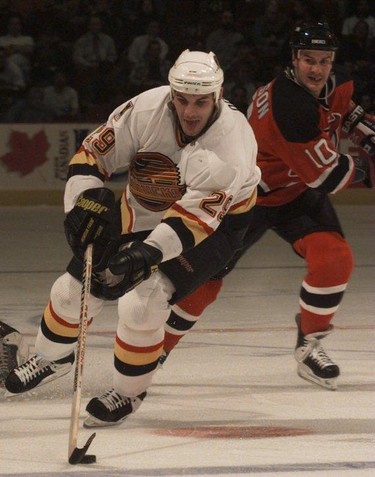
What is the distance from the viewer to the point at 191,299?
4.00 metres

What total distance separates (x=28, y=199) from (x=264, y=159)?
4.80m

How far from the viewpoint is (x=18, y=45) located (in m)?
9.62

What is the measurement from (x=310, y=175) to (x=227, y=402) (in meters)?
0.78

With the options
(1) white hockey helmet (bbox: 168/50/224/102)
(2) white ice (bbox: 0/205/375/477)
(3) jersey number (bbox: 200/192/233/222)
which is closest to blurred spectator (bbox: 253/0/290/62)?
(2) white ice (bbox: 0/205/375/477)

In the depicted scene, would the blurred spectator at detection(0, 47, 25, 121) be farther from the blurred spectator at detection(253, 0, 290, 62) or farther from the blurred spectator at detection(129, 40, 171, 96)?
the blurred spectator at detection(253, 0, 290, 62)

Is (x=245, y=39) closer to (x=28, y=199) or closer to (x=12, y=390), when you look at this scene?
(x=28, y=199)

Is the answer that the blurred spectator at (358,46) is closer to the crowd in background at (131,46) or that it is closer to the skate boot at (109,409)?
the crowd in background at (131,46)

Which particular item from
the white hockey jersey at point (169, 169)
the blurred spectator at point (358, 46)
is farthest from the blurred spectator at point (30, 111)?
the white hockey jersey at point (169, 169)

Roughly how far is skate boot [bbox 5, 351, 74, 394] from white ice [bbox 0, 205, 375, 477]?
0.22 ft

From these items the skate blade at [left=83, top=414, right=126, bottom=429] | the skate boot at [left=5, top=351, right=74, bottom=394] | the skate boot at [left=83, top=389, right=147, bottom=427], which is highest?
the skate boot at [left=83, top=389, right=147, bottom=427]

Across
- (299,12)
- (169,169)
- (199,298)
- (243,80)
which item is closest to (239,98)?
(243,80)

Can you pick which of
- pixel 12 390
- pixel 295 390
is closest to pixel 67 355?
pixel 12 390

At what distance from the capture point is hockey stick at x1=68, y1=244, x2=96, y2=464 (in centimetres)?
297

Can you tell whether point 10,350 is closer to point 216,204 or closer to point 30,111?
point 216,204
